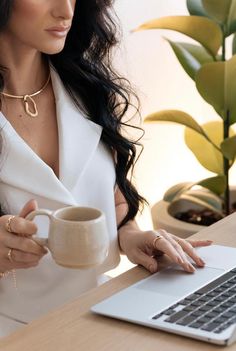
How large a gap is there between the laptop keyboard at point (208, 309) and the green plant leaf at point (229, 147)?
1133 millimetres

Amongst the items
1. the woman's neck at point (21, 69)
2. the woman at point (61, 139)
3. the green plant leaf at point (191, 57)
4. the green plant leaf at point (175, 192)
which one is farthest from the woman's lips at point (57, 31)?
the green plant leaf at point (175, 192)

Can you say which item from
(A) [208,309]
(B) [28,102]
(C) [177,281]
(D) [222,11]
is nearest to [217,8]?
(D) [222,11]

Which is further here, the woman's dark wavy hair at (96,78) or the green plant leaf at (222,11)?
the green plant leaf at (222,11)

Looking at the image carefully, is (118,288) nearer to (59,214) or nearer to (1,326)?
(59,214)

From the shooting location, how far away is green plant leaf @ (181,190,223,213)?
249 centimetres

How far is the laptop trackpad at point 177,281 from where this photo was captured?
1.20 meters

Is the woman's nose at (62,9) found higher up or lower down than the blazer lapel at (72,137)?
higher up

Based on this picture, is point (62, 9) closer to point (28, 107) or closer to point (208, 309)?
point (28, 107)

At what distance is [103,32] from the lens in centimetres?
177

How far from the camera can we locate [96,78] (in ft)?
5.76

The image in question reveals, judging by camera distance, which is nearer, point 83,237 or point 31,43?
point 83,237

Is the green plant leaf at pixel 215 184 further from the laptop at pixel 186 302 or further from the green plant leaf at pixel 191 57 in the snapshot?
the laptop at pixel 186 302

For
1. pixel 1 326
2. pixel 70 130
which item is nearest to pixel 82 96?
pixel 70 130

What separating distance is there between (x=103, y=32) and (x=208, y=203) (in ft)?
2.97
